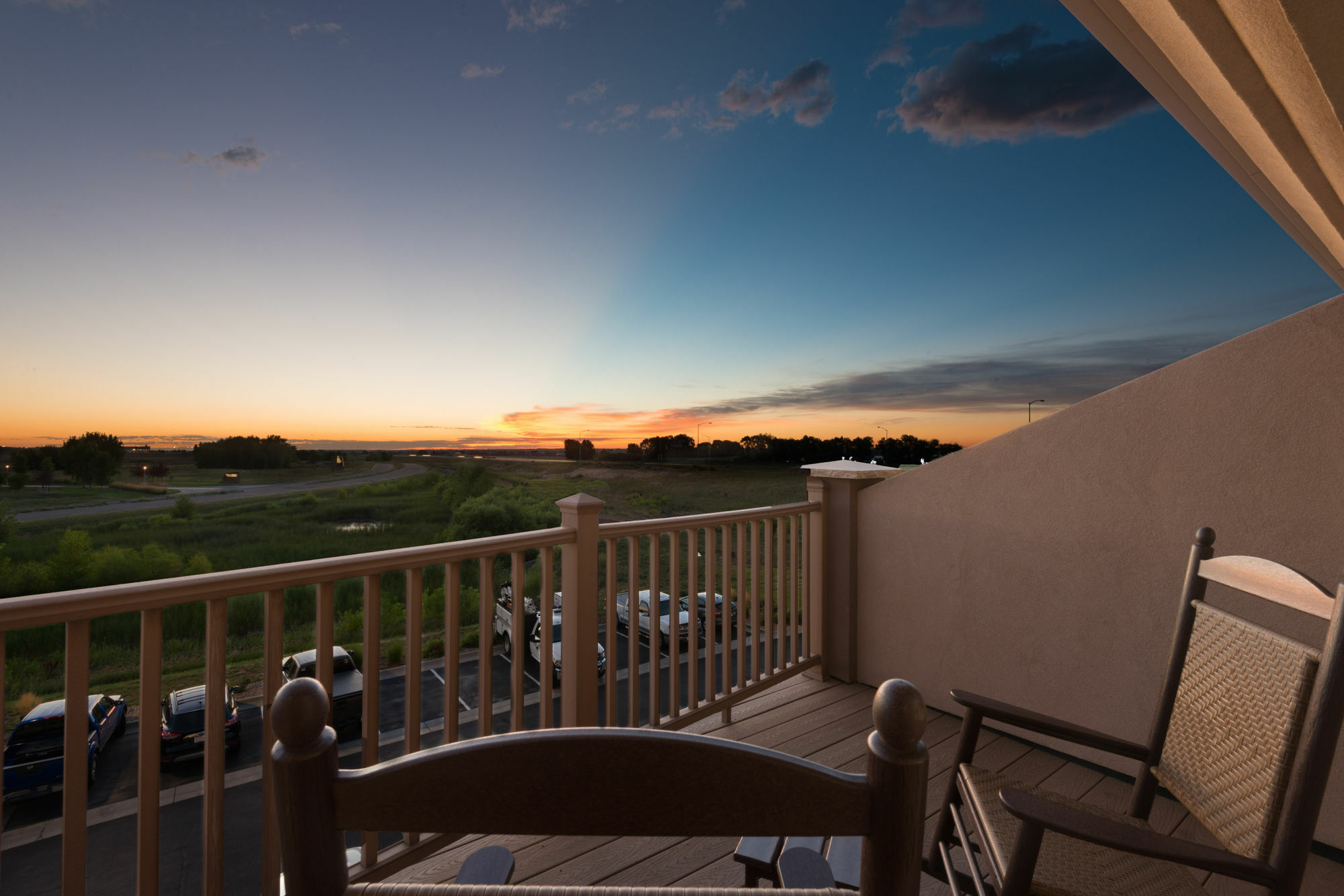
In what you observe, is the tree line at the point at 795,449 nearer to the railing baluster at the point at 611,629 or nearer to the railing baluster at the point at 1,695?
the railing baluster at the point at 611,629

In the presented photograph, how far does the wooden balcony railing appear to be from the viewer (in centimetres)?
129

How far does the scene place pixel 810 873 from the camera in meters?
0.87

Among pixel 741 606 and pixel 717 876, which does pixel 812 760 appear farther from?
pixel 741 606

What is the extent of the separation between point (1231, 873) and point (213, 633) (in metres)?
2.26

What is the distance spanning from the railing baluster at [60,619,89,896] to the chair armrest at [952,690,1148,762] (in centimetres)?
212

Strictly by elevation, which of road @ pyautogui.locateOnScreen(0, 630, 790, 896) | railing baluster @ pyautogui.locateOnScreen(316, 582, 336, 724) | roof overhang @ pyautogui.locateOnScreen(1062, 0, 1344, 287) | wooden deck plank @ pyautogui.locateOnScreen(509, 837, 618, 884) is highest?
roof overhang @ pyautogui.locateOnScreen(1062, 0, 1344, 287)

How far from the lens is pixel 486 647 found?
1996 millimetres

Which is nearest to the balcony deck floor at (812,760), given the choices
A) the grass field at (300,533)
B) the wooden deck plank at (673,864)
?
the wooden deck plank at (673,864)

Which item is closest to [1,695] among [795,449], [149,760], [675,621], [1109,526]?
[149,760]

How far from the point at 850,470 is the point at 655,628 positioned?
147 centimetres

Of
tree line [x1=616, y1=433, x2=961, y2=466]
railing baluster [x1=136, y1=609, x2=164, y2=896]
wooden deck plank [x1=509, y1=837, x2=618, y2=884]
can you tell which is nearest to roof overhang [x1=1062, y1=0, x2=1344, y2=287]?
tree line [x1=616, y1=433, x2=961, y2=466]

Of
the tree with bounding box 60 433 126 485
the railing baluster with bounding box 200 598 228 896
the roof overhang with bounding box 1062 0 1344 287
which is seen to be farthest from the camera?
the tree with bounding box 60 433 126 485

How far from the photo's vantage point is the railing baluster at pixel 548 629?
2.14 metres

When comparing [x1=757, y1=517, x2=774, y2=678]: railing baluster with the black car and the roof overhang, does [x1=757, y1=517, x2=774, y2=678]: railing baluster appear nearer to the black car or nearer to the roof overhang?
the black car
